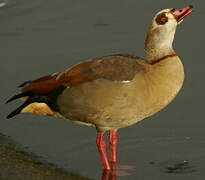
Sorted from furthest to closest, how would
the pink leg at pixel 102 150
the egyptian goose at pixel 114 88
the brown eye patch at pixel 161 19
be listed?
the brown eye patch at pixel 161 19 → the pink leg at pixel 102 150 → the egyptian goose at pixel 114 88

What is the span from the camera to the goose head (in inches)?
318

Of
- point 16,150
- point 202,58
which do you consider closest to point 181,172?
point 16,150

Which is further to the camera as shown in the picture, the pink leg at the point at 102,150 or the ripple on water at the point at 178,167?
the pink leg at the point at 102,150

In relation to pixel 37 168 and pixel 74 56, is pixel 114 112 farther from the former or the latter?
pixel 74 56

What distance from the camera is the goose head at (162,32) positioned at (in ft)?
26.5

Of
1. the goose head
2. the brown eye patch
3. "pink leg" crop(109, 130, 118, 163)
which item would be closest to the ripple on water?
"pink leg" crop(109, 130, 118, 163)

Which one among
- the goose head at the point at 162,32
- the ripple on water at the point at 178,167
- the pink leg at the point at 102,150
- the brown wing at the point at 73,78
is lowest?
the ripple on water at the point at 178,167

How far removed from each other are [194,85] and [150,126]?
1.00 metres

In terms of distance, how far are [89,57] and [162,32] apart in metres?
2.30

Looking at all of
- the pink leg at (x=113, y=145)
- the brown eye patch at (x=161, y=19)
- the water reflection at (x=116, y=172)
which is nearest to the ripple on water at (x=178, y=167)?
Answer: the water reflection at (x=116, y=172)

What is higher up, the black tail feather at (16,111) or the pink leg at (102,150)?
the black tail feather at (16,111)

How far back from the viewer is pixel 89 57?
10242 mm

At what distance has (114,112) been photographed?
7.82 meters

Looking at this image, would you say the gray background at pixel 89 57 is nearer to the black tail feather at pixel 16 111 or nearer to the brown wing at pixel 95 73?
the black tail feather at pixel 16 111
